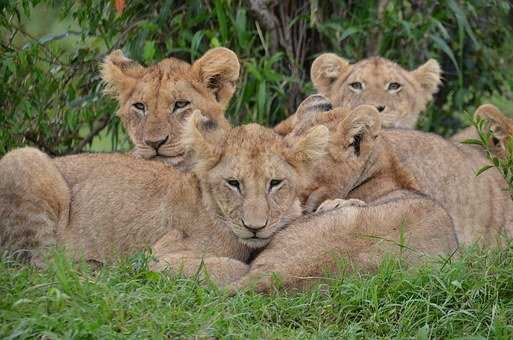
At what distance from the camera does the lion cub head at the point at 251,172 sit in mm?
5609

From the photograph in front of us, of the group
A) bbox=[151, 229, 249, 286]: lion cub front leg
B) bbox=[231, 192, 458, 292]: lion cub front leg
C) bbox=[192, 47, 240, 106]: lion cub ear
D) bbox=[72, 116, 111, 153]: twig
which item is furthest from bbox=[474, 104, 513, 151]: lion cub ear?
bbox=[72, 116, 111, 153]: twig

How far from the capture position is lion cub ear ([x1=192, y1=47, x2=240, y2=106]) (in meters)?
7.11

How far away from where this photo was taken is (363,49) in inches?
372

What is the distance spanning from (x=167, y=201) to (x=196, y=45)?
7.99 feet

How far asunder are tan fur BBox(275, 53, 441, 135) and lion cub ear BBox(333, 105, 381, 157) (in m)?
1.41

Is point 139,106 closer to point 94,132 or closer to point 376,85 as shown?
point 94,132

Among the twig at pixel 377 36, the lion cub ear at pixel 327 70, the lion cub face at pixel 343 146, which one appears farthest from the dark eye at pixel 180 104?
the twig at pixel 377 36

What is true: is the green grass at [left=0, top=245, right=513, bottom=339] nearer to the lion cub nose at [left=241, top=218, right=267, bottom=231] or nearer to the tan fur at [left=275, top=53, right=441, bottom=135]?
the lion cub nose at [left=241, top=218, right=267, bottom=231]

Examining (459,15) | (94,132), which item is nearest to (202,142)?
(94,132)

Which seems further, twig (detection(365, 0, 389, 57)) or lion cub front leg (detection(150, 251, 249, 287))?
twig (detection(365, 0, 389, 57))

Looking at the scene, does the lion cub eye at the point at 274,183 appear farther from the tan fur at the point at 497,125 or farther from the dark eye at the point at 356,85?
the dark eye at the point at 356,85

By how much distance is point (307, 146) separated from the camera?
19.4ft

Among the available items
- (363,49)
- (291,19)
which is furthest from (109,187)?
(363,49)

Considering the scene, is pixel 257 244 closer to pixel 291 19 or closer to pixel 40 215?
pixel 40 215
